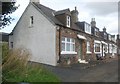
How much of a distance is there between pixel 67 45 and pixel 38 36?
3806 mm

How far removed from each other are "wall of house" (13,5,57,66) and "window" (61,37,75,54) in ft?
6.76

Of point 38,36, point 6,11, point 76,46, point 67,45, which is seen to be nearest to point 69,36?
point 67,45

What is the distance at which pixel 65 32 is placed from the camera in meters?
24.1

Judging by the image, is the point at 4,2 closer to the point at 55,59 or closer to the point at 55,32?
the point at 55,32

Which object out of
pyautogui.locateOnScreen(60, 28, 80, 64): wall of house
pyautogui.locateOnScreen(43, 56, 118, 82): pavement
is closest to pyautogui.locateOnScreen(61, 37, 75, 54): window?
pyautogui.locateOnScreen(60, 28, 80, 64): wall of house

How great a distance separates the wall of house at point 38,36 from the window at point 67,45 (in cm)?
206

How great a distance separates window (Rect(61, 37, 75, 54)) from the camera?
23823 millimetres

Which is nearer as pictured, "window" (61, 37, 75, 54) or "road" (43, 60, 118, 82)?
"road" (43, 60, 118, 82)

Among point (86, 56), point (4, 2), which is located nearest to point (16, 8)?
point (4, 2)

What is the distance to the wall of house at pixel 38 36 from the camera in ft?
72.3

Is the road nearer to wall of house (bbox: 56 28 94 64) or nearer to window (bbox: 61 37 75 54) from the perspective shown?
wall of house (bbox: 56 28 94 64)

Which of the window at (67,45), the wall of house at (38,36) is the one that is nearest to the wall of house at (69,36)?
the window at (67,45)

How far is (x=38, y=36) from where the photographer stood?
23391 mm

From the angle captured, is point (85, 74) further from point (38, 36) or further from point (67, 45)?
point (38, 36)
